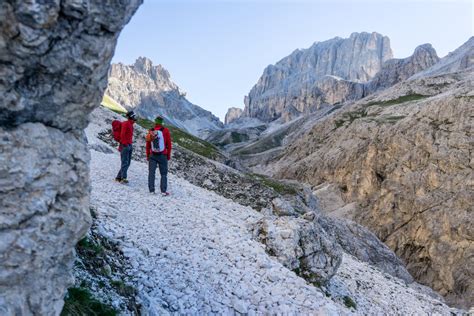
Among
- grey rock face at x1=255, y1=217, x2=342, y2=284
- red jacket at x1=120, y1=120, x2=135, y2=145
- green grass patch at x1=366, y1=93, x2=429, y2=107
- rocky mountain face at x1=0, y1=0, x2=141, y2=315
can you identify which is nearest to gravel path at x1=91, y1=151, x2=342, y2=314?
grey rock face at x1=255, y1=217, x2=342, y2=284

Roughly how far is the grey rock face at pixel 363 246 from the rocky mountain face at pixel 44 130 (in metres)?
27.3

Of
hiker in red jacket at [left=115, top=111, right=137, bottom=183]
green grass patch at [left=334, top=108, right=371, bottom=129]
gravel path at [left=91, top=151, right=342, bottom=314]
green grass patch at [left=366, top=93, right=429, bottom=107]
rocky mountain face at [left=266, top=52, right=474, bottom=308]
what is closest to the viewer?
gravel path at [left=91, top=151, right=342, bottom=314]

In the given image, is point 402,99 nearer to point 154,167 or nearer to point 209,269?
point 154,167

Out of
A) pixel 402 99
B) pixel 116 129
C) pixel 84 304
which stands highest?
pixel 402 99

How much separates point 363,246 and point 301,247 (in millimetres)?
20447

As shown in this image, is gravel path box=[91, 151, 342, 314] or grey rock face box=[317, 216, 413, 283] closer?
gravel path box=[91, 151, 342, 314]

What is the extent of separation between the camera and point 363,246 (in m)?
36.5

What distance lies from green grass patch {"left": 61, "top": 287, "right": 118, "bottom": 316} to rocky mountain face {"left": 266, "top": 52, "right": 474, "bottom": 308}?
2863 inches

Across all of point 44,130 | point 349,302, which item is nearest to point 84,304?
point 44,130

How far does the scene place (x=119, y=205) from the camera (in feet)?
60.8

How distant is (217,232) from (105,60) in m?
12.1

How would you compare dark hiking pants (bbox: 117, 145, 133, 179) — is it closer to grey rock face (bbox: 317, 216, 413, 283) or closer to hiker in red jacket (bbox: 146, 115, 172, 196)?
hiker in red jacket (bbox: 146, 115, 172, 196)

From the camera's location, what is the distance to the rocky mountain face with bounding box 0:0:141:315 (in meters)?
6.48

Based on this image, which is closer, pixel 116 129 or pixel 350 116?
pixel 116 129
